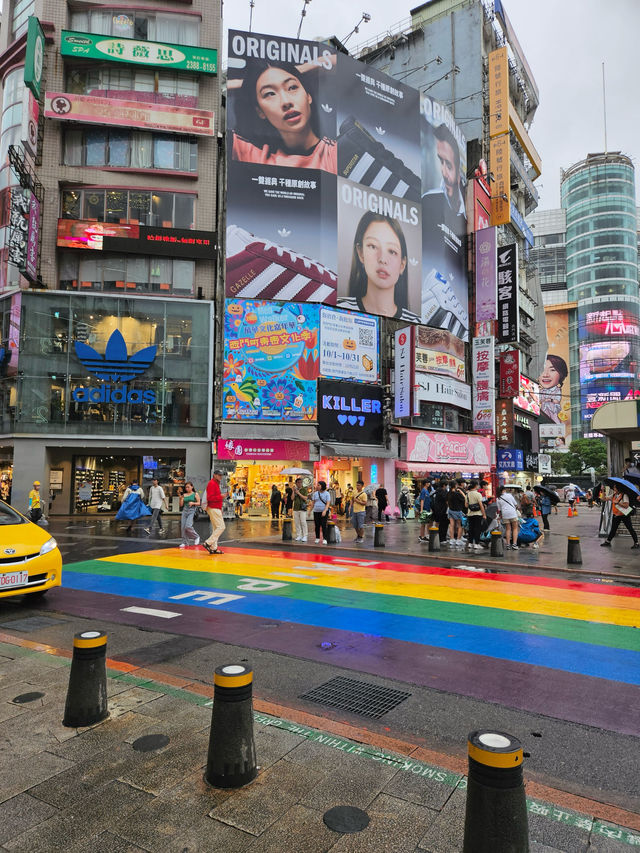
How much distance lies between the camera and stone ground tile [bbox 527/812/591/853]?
8.76 feet

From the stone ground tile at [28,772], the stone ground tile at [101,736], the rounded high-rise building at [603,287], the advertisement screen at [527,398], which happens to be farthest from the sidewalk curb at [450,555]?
the rounded high-rise building at [603,287]

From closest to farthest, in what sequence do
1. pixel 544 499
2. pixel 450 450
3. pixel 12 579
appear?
pixel 12 579
pixel 544 499
pixel 450 450

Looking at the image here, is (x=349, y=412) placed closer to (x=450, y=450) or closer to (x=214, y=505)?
(x=450, y=450)

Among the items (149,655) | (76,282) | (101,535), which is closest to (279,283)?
(76,282)

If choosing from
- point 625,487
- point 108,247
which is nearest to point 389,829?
point 625,487

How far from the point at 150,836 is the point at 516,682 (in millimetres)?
3432

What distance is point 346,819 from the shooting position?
2.85 metres

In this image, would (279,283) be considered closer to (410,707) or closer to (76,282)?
(76,282)

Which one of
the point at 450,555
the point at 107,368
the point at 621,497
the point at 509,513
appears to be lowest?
the point at 450,555

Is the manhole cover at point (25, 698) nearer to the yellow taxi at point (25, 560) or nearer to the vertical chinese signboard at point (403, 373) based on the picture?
the yellow taxi at point (25, 560)

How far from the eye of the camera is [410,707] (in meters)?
4.41

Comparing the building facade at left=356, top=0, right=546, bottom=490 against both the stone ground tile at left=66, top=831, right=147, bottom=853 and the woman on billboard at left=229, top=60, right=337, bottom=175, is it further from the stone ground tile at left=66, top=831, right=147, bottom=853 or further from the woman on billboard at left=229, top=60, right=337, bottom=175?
the stone ground tile at left=66, top=831, right=147, bottom=853

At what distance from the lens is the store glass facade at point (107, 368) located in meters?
26.8

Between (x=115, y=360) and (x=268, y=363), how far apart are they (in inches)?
300
